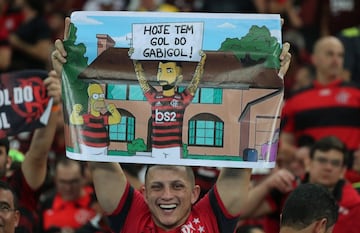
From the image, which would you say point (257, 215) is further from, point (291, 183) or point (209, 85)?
point (209, 85)

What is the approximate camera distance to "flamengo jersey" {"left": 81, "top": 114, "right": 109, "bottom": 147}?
21.2 ft

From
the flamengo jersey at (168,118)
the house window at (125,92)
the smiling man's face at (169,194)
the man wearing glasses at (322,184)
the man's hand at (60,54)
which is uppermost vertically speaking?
the man's hand at (60,54)

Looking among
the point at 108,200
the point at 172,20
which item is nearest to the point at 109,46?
the point at 172,20

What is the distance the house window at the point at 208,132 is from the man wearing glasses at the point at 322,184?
2.19 metres

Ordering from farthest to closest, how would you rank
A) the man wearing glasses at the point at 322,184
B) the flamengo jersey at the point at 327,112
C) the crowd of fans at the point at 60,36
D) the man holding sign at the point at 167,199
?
the flamengo jersey at the point at 327,112
the crowd of fans at the point at 60,36
the man wearing glasses at the point at 322,184
the man holding sign at the point at 167,199

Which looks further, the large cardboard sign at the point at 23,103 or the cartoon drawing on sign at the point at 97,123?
the large cardboard sign at the point at 23,103

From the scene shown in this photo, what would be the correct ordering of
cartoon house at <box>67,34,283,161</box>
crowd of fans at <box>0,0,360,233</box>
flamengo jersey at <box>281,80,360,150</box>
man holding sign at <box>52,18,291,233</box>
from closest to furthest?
cartoon house at <box>67,34,283,161</box>, man holding sign at <box>52,18,291,233</box>, crowd of fans at <box>0,0,360,233</box>, flamengo jersey at <box>281,80,360,150</box>

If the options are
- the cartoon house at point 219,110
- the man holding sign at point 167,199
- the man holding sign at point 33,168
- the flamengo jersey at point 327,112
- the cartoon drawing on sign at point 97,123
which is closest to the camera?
the cartoon house at point 219,110

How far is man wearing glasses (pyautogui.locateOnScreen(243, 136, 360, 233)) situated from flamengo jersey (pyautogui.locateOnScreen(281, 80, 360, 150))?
1664 millimetres

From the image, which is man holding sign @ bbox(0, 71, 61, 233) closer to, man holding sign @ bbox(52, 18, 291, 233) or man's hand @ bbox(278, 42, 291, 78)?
man holding sign @ bbox(52, 18, 291, 233)

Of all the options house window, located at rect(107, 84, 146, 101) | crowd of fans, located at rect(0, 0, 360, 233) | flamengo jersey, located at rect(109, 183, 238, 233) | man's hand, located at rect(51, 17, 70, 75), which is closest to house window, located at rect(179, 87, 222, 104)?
house window, located at rect(107, 84, 146, 101)

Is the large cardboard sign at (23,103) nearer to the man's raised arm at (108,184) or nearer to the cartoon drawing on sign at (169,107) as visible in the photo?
the man's raised arm at (108,184)

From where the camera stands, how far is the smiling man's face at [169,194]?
6535 millimetres

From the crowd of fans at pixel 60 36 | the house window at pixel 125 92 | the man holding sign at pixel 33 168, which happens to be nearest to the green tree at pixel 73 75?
the house window at pixel 125 92
